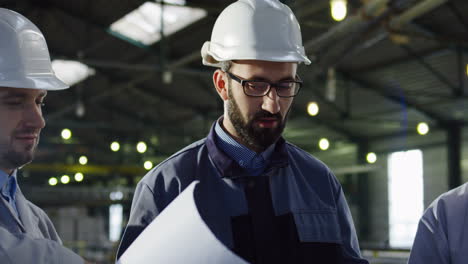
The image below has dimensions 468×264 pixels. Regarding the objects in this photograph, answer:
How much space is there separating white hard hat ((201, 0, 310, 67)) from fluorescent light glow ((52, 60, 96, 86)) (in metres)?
15.3

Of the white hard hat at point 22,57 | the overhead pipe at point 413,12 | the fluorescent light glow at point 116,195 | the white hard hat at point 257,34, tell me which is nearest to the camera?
the white hard hat at point 22,57

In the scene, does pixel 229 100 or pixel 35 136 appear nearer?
pixel 35 136

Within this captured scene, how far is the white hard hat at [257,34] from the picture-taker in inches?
82.1

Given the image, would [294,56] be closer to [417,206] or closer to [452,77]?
[452,77]

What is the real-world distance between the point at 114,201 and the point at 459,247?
2263 centimetres

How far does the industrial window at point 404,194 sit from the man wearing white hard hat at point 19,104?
63.5ft

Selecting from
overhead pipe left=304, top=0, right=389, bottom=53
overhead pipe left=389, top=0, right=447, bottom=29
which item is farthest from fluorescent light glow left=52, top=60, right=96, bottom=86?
overhead pipe left=389, top=0, right=447, bottom=29

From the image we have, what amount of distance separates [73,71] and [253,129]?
1640 centimetres

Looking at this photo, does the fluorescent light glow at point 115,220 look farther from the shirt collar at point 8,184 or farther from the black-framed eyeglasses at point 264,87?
the black-framed eyeglasses at point 264,87

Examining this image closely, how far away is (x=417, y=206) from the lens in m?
20.4

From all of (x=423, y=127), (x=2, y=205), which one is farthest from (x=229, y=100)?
(x=423, y=127)

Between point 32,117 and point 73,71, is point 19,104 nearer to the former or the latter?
point 32,117

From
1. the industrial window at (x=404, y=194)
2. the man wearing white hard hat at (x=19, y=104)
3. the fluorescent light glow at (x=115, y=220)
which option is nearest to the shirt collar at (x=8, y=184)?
the man wearing white hard hat at (x=19, y=104)

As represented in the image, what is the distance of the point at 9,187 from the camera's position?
1.97m
